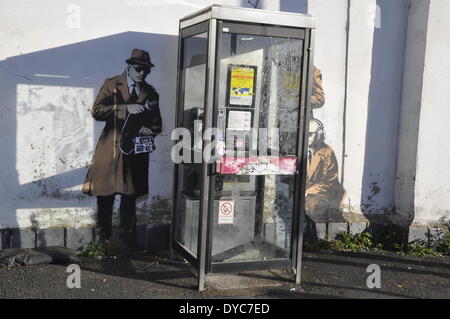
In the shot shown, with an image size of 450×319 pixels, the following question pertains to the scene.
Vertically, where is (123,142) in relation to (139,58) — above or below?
below

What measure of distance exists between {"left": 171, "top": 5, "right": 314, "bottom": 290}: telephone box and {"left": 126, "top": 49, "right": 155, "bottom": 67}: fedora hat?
1.33 ft

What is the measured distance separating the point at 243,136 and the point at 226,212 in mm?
690

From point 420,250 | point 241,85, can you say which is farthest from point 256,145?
point 420,250

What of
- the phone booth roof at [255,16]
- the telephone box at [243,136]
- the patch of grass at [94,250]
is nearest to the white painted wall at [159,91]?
the patch of grass at [94,250]

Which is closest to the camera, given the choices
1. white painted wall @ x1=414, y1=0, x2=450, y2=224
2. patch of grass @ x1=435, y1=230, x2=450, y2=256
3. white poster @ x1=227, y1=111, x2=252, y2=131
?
white poster @ x1=227, y1=111, x2=252, y2=131

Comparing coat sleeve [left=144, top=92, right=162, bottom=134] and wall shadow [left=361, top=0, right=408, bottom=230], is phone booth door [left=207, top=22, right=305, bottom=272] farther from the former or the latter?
wall shadow [left=361, top=0, right=408, bottom=230]

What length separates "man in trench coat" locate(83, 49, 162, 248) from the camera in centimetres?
513

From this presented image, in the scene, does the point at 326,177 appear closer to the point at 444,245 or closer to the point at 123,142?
the point at 444,245

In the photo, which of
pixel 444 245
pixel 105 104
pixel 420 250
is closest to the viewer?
pixel 105 104

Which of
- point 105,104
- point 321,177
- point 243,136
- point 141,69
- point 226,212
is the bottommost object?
point 226,212

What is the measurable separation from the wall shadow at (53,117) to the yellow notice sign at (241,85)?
103 centimetres

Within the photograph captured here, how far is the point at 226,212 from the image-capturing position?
15.3 feet

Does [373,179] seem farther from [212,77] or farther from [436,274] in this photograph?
[212,77]
